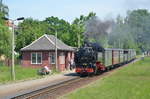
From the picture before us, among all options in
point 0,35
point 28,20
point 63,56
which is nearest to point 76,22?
point 63,56

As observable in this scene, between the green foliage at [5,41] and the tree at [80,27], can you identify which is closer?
the green foliage at [5,41]

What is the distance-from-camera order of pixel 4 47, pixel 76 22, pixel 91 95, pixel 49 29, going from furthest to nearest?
pixel 49 29
pixel 76 22
pixel 4 47
pixel 91 95

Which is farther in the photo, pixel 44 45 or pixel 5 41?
pixel 44 45

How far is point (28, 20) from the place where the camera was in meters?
87.1

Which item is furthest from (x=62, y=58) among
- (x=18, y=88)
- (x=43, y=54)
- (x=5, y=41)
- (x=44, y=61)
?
(x=18, y=88)

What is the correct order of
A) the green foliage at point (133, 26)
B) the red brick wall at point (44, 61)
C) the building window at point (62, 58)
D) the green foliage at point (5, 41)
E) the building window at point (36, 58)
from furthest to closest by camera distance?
the green foliage at point (133, 26) → the building window at point (36, 58) → the red brick wall at point (44, 61) → the building window at point (62, 58) → the green foliage at point (5, 41)

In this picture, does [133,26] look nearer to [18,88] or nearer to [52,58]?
[52,58]

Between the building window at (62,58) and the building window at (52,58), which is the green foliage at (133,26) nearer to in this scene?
the building window at (62,58)

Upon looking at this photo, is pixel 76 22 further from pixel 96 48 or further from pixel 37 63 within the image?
pixel 96 48

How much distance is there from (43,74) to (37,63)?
10215 mm

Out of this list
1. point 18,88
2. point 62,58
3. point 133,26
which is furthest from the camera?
point 133,26

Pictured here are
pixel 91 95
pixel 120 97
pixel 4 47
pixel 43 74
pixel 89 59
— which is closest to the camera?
pixel 120 97

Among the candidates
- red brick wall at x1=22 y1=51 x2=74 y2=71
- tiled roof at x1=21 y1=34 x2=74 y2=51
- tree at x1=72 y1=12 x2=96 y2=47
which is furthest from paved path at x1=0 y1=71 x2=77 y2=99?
tree at x1=72 y1=12 x2=96 y2=47

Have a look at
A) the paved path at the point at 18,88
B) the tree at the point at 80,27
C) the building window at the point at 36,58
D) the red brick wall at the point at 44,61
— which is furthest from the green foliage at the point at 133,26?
the paved path at the point at 18,88
